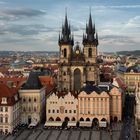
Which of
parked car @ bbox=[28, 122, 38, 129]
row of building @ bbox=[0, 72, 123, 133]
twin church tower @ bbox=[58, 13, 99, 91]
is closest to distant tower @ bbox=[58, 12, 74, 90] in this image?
twin church tower @ bbox=[58, 13, 99, 91]

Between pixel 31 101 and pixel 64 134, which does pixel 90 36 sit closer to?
pixel 31 101

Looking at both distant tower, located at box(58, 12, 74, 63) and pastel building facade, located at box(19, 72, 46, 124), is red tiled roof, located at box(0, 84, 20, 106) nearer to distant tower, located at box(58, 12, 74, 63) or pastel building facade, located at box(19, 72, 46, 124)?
pastel building facade, located at box(19, 72, 46, 124)

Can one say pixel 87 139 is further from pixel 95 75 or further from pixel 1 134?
pixel 95 75

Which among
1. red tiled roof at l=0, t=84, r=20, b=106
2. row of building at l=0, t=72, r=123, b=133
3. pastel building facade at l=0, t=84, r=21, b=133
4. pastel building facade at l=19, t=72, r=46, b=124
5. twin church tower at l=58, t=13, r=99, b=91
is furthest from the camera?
twin church tower at l=58, t=13, r=99, b=91

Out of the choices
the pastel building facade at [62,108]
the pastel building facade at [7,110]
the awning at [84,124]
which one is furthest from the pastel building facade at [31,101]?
the awning at [84,124]

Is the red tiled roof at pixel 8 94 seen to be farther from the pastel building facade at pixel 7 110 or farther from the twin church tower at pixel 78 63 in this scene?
the twin church tower at pixel 78 63

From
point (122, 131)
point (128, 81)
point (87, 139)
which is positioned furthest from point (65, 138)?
point (128, 81)
